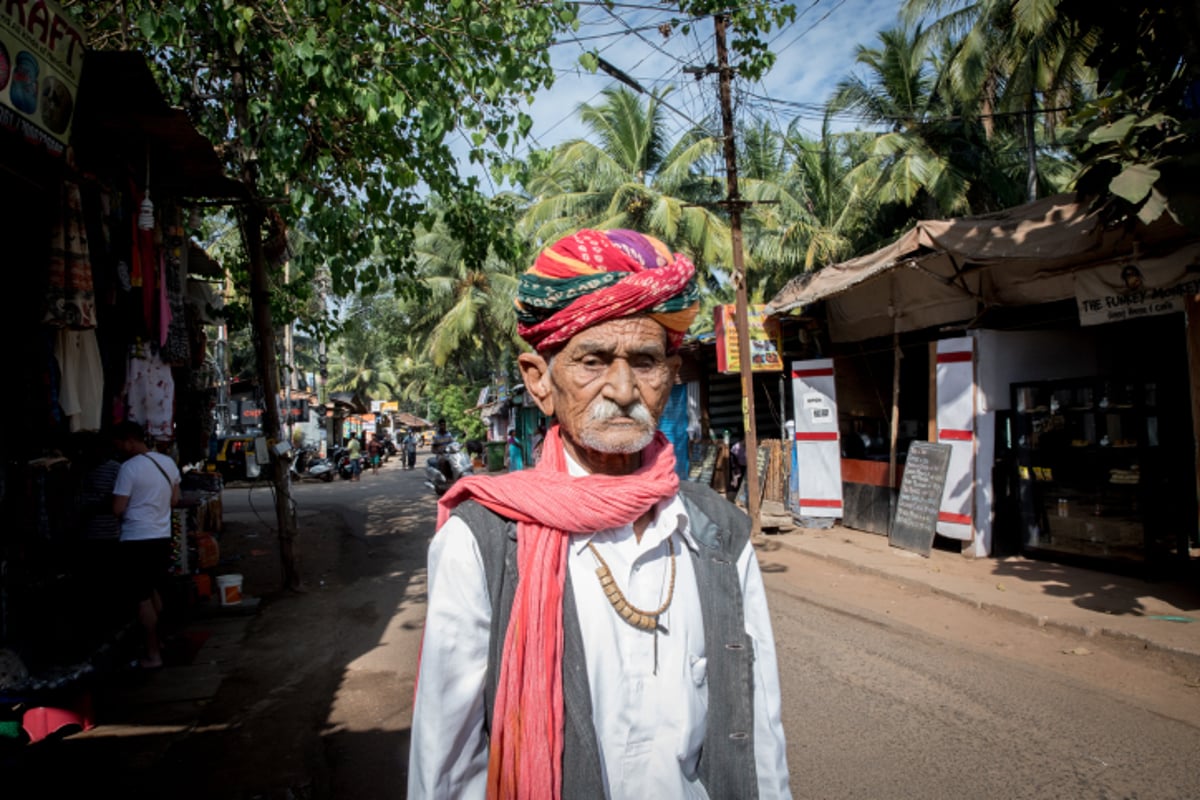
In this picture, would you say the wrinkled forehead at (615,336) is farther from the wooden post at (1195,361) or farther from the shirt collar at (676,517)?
the wooden post at (1195,361)

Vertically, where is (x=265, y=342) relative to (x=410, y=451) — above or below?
above

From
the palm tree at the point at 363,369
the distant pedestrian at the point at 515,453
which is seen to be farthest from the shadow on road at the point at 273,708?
the palm tree at the point at 363,369

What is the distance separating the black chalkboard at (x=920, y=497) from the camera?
8.31 meters

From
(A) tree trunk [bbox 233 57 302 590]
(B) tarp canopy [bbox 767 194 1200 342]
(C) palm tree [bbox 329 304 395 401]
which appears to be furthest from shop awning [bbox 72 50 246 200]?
(C) palm tree [bbox 329 304 395 401]

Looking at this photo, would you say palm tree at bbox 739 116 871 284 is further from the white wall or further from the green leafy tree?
the green leafy tree

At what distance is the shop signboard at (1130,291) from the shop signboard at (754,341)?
483 cm

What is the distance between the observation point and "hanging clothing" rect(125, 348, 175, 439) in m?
5.29

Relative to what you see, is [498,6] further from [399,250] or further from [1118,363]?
[1118,363]

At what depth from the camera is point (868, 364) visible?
11.1m

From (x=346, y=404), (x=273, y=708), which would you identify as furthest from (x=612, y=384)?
(x=346, y=404)

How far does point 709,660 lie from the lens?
1474 millimetres

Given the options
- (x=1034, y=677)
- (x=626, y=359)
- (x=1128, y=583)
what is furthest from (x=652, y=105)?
(x=626, y=359)

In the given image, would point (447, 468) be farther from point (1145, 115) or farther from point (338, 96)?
point (1145, 115)

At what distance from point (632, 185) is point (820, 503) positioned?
1156 cm
